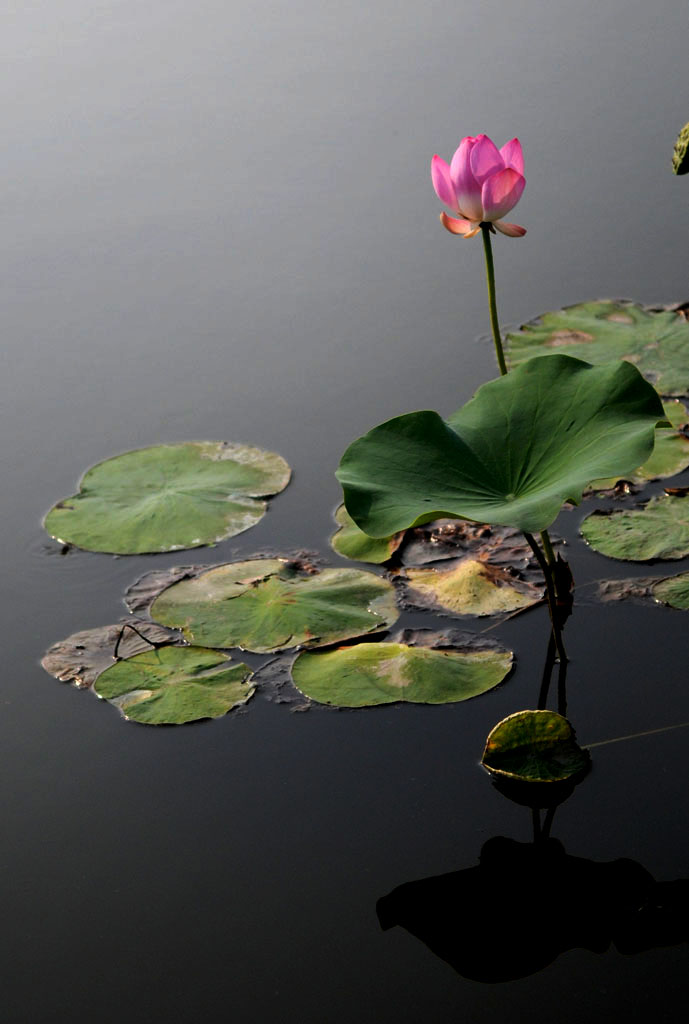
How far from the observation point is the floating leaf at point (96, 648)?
2.02m

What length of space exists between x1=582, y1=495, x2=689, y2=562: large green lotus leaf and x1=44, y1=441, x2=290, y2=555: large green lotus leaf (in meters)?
0.66

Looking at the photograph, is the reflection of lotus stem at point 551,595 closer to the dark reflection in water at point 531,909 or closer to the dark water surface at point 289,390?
the dark water surface at point 289,390

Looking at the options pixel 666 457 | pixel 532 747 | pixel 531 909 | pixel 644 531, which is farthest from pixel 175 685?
pixel 666 457

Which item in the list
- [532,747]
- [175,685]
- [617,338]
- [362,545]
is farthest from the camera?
[617,338]

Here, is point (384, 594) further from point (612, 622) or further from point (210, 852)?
point (210, 852)

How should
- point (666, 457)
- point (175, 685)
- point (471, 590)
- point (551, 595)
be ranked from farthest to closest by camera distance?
point (666, 457) → point (471, 590) → point (175, 685) → point (551, 595)

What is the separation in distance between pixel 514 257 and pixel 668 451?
1.15 m

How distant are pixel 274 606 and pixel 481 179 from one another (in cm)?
79

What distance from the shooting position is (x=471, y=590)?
2061 mm

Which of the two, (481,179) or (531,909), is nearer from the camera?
(531,909)

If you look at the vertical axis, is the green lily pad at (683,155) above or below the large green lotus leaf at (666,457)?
above

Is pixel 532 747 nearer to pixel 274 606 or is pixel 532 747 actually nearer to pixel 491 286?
pixel 274 606

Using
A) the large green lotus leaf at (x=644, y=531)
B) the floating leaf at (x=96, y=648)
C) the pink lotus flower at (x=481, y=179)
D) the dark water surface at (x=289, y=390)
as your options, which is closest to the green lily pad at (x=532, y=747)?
the dark water surface at (x=289, y=390)

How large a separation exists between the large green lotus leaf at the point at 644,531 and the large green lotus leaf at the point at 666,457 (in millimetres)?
79
